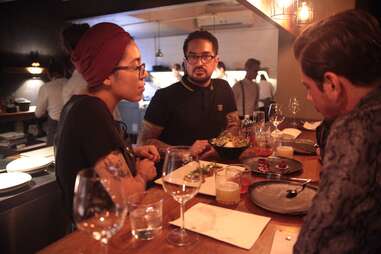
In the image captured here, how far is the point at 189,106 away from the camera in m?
2.33

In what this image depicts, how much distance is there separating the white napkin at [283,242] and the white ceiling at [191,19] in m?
5.65

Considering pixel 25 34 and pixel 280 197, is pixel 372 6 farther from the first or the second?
pixel 25 34

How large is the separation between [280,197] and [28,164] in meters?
1.59

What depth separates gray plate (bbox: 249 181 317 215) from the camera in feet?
3.71

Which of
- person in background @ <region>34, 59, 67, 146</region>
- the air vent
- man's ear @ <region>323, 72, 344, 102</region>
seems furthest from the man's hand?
the air vent

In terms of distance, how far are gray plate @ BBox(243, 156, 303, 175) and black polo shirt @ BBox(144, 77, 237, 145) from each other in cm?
70

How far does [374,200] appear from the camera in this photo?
695 mm

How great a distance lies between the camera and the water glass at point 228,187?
46.9 inches

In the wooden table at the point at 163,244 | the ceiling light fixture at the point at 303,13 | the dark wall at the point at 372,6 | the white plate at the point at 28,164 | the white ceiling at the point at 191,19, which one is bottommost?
the white plate at the point at 28,164

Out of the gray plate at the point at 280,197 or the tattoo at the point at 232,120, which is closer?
the gray plate at the point at 280,197

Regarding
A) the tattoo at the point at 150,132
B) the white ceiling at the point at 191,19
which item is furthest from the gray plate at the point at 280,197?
the white ceiling at the point at 191,19

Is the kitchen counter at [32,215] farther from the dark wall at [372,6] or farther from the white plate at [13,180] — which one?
the dark wall at [372,6]

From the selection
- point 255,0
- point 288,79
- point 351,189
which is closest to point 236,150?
point 255,0

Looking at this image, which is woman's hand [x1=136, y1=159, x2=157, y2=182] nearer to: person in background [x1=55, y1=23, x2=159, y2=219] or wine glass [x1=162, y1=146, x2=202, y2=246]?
person in background [x1=55, y1=23, x2=159, y2=219]
